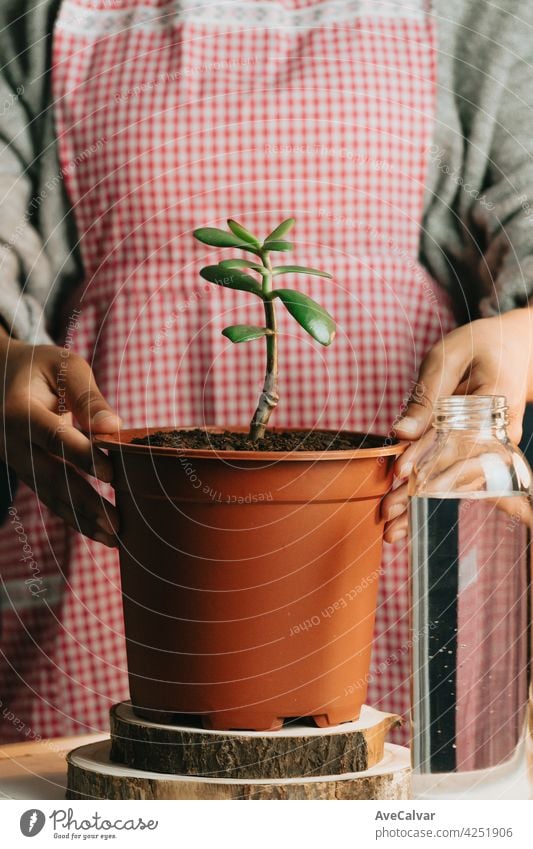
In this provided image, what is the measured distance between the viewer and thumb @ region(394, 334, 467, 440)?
48 centimetres

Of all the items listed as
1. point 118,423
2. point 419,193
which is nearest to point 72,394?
point 118,423

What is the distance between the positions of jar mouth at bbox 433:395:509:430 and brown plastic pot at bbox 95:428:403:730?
0.03 metres

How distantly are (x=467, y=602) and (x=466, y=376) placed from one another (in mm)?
137

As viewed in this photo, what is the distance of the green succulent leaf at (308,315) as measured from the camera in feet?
1.37

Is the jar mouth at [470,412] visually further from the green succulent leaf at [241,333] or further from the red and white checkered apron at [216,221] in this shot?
the red and white checkered apron at [216,221]

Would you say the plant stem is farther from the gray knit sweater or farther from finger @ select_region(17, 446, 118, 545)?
the gray knit sweater

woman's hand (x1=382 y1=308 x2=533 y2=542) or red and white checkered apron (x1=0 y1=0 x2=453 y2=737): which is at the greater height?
red and white checkered apron (x1=0 y1=0 x2=453 y2=737)

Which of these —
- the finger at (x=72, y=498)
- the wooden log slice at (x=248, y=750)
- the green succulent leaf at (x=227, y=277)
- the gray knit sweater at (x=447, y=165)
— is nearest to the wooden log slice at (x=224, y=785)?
the wooden log slice at (x=248, y=750)

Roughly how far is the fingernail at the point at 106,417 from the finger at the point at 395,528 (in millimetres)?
141

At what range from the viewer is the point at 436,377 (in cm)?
50

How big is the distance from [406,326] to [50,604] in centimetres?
33
